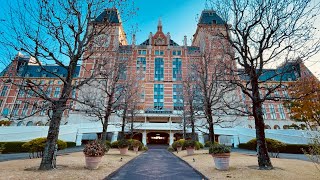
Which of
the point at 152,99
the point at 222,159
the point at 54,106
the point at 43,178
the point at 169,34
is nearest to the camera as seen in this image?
the point at 43,178

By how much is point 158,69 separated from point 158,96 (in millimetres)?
8393

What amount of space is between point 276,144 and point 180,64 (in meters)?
41.7

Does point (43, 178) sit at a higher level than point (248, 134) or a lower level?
lower

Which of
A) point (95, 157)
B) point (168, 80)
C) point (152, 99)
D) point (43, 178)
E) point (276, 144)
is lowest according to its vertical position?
point (43, 178)

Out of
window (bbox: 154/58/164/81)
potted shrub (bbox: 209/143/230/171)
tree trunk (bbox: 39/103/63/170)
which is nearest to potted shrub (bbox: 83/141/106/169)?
tree trunk (bbox: 39/103/63/170)

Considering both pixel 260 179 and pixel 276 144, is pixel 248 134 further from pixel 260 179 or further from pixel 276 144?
pixel 260 179

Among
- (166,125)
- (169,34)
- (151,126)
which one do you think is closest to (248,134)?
(166,125)

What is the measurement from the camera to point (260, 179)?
18.3ft

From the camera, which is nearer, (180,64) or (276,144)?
(276,144)

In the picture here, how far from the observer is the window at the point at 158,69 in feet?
168

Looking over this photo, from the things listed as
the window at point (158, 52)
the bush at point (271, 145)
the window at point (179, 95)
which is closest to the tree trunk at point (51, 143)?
the bush at point (271, 145)

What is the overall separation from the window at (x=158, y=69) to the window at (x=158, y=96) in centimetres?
256

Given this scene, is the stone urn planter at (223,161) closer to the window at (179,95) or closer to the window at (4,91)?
the window at (179,95)

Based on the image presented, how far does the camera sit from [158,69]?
5197cm
